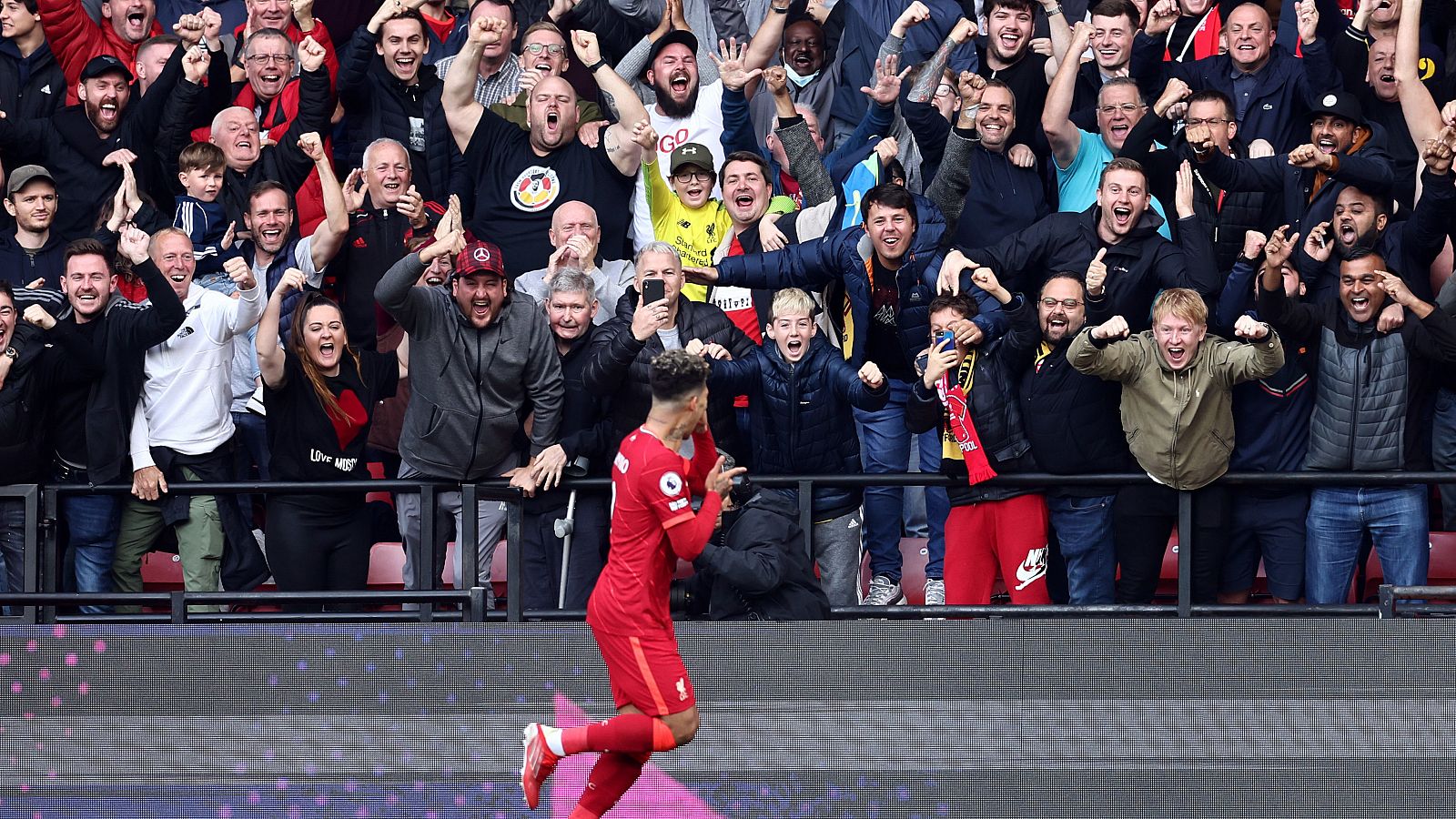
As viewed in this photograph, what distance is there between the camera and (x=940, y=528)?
8.78m

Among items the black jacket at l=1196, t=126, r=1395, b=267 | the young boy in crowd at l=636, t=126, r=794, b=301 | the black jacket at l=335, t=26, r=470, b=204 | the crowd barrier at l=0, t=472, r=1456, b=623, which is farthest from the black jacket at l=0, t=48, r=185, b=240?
the black jacket at l=1196, t=126, r=1395, b=267

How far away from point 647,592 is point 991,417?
7.64 feet

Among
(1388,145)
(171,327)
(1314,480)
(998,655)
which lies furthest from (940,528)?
(171,327)

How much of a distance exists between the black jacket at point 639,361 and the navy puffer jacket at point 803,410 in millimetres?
148

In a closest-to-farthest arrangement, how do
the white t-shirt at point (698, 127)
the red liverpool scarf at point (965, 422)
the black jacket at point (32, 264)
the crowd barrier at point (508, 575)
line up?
the crowd barrier at point (508, 575) < the red liverpool scarf at point (965, 422) < the black jacket at point (32, 264) < the white t-shirt at point (698, 127)

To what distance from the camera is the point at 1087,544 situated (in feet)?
26.8

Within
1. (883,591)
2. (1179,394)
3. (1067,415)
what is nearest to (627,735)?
(883,591)

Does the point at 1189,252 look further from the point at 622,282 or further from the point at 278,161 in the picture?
the point at 278,161

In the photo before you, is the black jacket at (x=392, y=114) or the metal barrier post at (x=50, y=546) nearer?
the metal barrier post at (x=50, y=546)

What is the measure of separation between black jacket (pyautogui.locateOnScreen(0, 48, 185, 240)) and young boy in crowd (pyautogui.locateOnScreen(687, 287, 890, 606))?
3987mm

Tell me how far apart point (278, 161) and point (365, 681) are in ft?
12.1

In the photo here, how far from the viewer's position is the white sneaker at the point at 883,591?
28.5 ft

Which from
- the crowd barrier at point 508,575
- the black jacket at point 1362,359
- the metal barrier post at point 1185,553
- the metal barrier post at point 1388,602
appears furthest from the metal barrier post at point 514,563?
the metal barrier post at point 1388,602

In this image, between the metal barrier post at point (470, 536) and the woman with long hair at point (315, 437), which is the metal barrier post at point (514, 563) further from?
the woman with long hair at point (315, 437)
